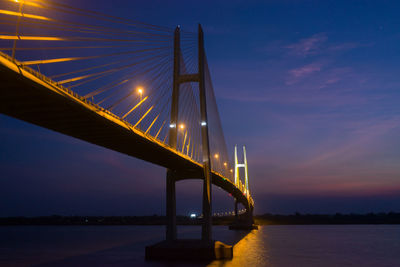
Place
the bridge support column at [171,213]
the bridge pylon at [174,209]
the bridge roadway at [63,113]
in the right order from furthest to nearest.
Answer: the bridge support column at [171,213]
the bridge pylon at [174,209]
the bridge roadway at [63,113]

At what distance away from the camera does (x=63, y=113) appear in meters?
13.9

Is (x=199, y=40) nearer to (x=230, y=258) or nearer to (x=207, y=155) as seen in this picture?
(x=207, y=155)

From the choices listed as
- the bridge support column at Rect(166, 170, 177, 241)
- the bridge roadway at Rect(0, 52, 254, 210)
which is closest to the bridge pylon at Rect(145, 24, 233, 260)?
the bridge support column at Rect(166, 170, 177, 241)

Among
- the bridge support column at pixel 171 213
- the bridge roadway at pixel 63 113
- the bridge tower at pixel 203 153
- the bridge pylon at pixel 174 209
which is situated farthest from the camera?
the bridge support column at pixel 171 213

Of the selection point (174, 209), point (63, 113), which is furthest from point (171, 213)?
point (63, 113)

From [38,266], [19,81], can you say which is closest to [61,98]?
[19,81]

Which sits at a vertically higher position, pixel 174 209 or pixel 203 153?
pixel 203 153

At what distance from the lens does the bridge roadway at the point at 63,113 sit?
10.7 metres

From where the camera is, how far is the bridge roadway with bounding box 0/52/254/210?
10742 mm

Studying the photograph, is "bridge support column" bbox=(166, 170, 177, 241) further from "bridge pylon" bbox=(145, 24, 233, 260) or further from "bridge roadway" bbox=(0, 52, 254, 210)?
"bridge roadway" bbox=(0, 52, 254, 210)

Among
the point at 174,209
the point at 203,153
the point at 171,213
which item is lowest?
the point at 171,213

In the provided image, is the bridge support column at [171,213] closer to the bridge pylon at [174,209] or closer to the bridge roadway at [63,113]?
the bridge pylon at [174,209]

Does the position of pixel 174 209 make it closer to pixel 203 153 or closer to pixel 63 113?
pixel 203 153

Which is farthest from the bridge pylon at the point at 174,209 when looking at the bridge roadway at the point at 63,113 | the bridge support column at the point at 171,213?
the bridge roadway at the point at 63,113
